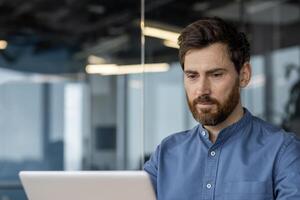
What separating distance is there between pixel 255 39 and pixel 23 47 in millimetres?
2235

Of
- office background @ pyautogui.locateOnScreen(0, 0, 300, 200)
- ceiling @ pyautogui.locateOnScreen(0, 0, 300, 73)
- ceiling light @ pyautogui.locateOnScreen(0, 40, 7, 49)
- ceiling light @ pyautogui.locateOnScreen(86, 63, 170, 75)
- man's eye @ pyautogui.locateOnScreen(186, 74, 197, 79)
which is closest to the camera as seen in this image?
man's eye @ pyautogui.locateOnScreen(186, 74, 197, 79)

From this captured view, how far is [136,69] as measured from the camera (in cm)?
627

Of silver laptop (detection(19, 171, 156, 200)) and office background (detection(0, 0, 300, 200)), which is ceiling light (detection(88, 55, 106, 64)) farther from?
silver laptop (detection(19, 171, 156, 200))

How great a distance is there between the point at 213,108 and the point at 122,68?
4820 millimetres

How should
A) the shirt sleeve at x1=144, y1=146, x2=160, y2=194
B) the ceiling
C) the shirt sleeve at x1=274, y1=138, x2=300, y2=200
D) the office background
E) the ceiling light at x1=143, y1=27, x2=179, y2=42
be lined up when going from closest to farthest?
the shirt sleeve at x1=274, y1=138, x2=300, y2=200
the shirt sleeve at x1=144, y1=146, x2=160, y2=194
the ceiling light at x1=143, y1=27, x2=179, y2=42
the office background
the ceiling

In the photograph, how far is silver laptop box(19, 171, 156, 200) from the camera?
1636 mm

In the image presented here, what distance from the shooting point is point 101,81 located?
258 inches

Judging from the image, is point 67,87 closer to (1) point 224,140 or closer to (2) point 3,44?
(2) point 3,44

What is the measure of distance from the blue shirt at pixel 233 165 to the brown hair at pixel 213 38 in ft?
0.52

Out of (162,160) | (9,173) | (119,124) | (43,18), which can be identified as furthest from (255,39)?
(162,160)

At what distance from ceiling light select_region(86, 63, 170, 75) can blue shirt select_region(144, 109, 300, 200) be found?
383 cm

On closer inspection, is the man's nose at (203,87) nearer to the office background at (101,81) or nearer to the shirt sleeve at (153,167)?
the shirt sleeve at (153,167)

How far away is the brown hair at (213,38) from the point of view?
166cm

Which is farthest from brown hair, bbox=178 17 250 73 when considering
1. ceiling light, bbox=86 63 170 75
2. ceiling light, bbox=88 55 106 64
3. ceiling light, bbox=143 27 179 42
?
ceiling light, bbox=88 55 106 64
